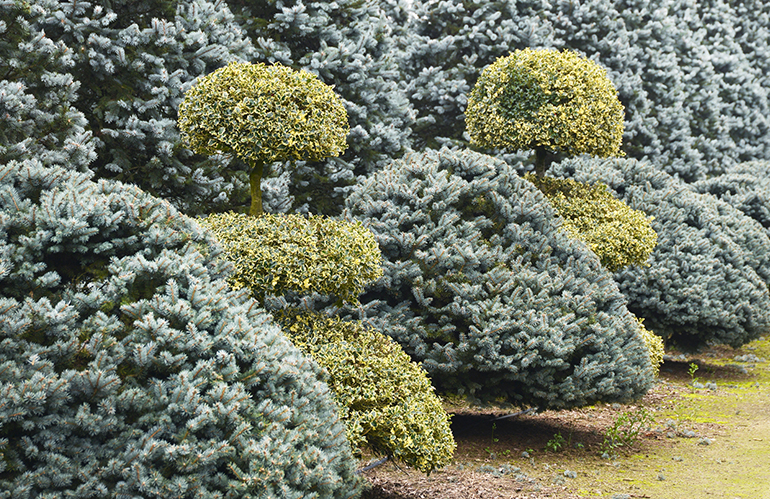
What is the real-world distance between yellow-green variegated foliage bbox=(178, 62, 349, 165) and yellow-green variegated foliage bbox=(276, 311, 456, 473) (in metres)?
1.25

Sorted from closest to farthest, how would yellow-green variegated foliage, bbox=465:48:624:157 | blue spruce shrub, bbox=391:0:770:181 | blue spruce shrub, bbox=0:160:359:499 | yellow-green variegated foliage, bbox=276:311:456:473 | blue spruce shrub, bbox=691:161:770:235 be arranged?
blue spruce shrub, bbox=0:160:359:499 → yellow-green variegated foliage, bbox=276:311:456:473 → yellow-green variegated foliage, bbox=465:48:624:157 → blue spruce shrub, bbox=691:161:770:235 → blue spruce shrub, bbox=391:0:770:181

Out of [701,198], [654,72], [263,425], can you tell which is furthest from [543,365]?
[654,72]

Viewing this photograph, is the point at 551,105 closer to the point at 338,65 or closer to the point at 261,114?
the point at 338,65

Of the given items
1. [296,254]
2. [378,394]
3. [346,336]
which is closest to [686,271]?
[346,336]

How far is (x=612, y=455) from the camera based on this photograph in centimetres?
593

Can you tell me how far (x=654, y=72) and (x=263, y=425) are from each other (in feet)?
41.9

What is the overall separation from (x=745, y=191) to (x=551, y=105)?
18.4ft

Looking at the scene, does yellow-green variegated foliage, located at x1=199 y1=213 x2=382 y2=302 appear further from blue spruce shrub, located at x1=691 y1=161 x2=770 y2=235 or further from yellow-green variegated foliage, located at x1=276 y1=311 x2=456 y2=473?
blue spruce shrub, located at x1=691 y1=161 x2=770 y2=235

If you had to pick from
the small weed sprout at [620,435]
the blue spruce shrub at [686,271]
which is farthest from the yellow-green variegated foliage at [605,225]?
the small weed sprout at [620,435]

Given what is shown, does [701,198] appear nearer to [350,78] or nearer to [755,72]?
[350,78]

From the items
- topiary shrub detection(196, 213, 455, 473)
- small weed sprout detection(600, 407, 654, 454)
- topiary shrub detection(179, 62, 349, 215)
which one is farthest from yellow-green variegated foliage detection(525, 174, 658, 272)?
topiary shrub detection(179, 62, 349, 215)

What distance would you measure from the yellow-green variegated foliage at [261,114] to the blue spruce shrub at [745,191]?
8.45 metres

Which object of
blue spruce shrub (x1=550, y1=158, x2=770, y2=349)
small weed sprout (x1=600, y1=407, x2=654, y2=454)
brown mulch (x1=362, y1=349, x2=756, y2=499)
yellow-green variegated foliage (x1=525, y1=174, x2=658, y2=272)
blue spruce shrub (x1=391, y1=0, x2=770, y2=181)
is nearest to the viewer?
brown mulch (x1=362, y1=349, x2=756, y2=499)

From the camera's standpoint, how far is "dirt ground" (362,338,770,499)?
4922 mm
